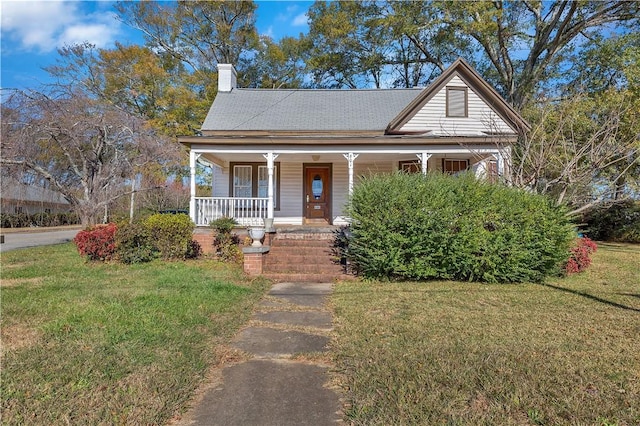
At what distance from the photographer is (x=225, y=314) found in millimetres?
5355

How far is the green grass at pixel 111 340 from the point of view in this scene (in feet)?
9.26

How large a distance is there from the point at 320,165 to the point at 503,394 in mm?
12197

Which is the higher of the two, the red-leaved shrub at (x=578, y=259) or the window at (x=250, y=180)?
the window at (x=250, y=180)

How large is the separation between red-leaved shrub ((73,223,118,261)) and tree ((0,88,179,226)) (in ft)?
13.0

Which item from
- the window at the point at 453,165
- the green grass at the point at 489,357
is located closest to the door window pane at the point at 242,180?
the window at the point at 453,165

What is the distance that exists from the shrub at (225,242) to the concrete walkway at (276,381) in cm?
510

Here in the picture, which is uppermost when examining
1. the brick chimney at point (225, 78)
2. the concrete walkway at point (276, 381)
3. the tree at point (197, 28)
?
the tree at point (197, 28)

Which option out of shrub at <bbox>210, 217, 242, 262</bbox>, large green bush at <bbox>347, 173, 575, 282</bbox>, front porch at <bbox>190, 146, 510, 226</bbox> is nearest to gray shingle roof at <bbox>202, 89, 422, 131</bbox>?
front porch at <bbox>190, 146, 510, 226</bbox>

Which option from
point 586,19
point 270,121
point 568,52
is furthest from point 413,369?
point 568,52

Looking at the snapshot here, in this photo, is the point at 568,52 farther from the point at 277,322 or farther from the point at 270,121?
the point at 277,322

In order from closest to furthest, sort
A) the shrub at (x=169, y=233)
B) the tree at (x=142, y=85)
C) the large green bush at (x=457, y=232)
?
the large green bush at (x=457, y=232) < the shrub at (x=169, y=233) < the tree at (x=142, y=85)

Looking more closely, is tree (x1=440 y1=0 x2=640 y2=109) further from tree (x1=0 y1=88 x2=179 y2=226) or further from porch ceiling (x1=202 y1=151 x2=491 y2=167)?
tree (x1=0 y1=88 x2=179 y2=226)

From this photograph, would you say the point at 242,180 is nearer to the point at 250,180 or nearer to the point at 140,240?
the point at 250,180

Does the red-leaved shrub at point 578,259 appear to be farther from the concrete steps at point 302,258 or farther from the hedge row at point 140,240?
the hedge row at point 140,240
